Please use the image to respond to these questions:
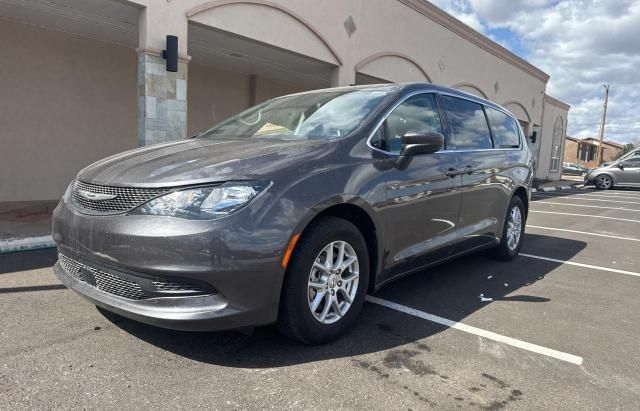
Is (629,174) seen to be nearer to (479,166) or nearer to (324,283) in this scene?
(479,166)

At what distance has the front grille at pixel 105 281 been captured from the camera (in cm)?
271

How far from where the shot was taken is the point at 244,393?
2.50m

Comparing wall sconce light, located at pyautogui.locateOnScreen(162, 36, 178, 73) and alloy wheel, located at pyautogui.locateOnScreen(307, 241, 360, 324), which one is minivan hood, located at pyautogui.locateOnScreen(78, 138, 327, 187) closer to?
alloy wheel, located at pyautogui.locateOnScreen(307, 241, 360, 324)

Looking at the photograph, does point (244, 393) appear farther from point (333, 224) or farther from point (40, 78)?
point (40, 78)

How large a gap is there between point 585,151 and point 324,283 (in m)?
79.5

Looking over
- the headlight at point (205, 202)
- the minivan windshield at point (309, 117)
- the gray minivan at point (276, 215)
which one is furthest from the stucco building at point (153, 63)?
the headlight at point (205, 202)

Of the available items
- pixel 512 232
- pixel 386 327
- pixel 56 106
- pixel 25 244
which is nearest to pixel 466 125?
pixel 512 232

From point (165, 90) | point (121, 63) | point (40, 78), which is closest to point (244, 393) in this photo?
point (165, 90)

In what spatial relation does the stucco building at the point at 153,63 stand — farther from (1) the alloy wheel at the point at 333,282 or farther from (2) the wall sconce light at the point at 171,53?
(1) the alloy wheel at the point at 333,282

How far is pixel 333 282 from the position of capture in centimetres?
311

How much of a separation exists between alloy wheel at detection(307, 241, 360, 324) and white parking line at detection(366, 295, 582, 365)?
2.60 feet

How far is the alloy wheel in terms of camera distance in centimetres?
302

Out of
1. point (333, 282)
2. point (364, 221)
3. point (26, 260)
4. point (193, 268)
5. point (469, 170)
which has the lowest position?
point (26, 260)

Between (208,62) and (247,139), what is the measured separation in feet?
29.6
